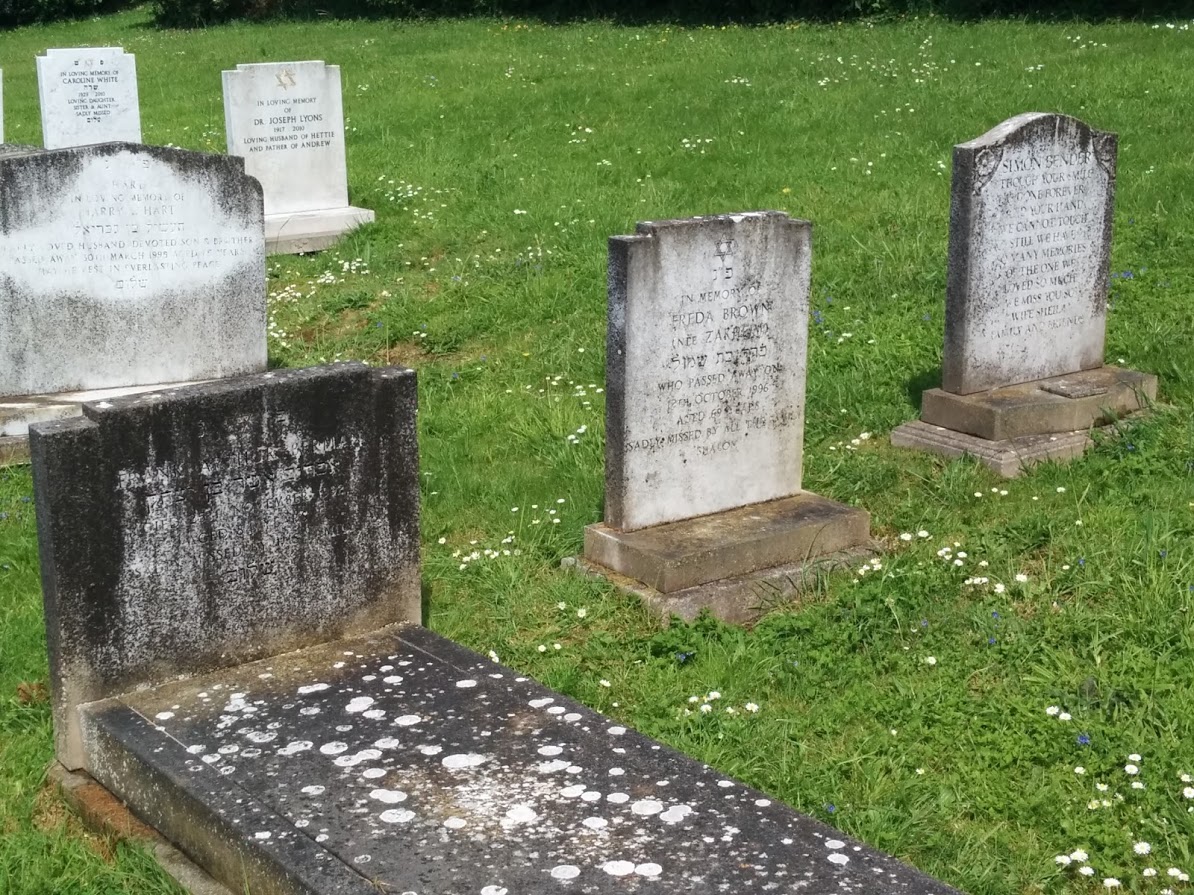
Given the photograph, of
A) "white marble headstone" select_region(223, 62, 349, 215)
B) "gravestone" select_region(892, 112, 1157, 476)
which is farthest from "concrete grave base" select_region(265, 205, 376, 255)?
"gravestone" select_region(892, 112, 1157, 476)

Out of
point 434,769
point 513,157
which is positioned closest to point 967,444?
point 434,769

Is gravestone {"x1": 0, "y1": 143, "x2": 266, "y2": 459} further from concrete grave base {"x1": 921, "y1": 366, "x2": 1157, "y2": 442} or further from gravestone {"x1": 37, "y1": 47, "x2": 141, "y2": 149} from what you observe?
gravestone {"x1": 37, "y1": 47, "x2": 141, "y2": 149}

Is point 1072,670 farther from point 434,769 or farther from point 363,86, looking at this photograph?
point 363,86

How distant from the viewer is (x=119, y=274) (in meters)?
7.78

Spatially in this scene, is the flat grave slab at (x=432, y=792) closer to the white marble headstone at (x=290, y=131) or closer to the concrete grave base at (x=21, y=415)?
the concrete grave base at (x=21, y=415)

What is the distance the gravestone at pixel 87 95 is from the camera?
45.9 feet

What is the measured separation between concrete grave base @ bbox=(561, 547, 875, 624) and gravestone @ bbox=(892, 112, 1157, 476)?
4.60 ft

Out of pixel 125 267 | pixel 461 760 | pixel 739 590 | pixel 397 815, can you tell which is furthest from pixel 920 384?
pixel 397 815

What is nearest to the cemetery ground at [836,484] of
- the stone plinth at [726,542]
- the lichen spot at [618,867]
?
the stone plinth at [726,542]

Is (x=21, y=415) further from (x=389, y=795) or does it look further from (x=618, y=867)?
(x=618, y=867)

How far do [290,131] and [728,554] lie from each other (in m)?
7.51

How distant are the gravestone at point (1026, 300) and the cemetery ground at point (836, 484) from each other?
8.9 inches

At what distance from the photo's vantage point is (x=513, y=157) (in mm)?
13336

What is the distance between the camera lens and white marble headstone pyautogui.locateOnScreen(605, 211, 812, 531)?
5.78 metres
